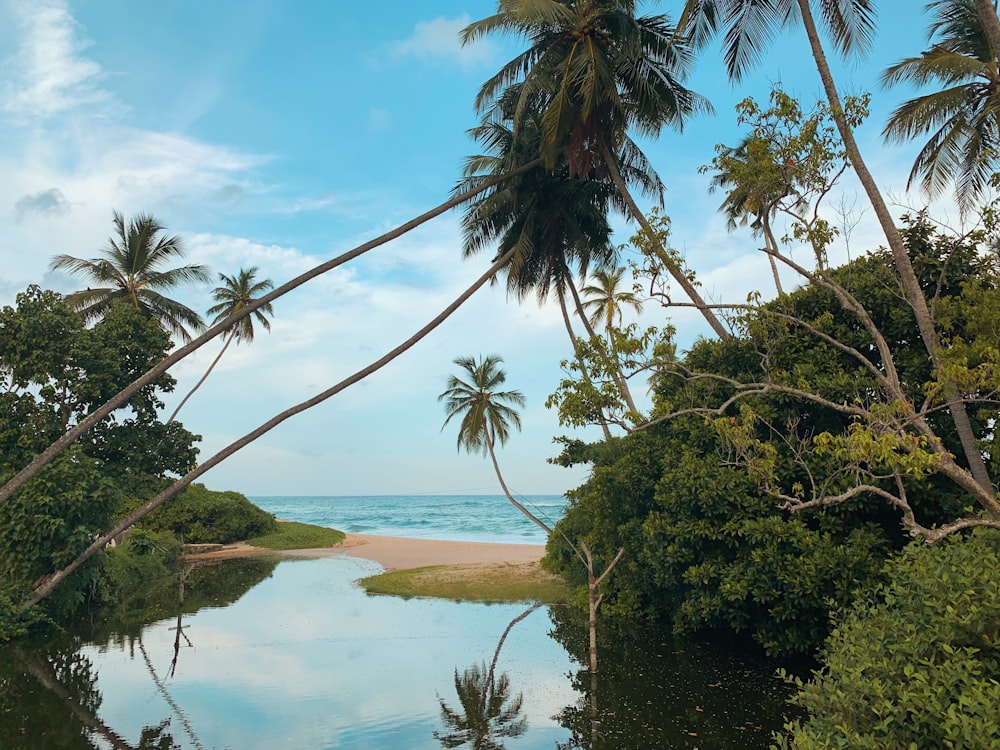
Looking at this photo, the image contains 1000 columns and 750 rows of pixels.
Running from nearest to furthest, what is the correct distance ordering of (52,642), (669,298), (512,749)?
(512,749) → (669,298) → (52,642)

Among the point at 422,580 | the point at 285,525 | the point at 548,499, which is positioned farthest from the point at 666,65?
the point at 548,499

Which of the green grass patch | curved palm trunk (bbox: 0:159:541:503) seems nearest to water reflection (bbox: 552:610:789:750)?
curved palm trunk (bbox: 0:159:541:503)

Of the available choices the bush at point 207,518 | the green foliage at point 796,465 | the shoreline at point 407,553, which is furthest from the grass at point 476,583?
the bush at point 207,518

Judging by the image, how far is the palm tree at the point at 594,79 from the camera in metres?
14.6

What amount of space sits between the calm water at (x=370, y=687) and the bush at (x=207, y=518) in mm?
18123

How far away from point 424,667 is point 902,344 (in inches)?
406

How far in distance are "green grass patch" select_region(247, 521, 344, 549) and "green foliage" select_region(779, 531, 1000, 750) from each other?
36.7 metres

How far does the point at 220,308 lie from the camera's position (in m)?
30.1

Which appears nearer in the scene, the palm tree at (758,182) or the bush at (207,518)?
the palm tree at (758,182)

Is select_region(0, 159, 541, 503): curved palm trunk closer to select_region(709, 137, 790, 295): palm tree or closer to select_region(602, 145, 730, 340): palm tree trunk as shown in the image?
Result: select_region(602, 145, 730, 340): palm tree trunk

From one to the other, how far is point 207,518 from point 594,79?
31.8m

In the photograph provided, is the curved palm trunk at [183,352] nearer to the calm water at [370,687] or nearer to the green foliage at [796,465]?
the calm water at [370,687]

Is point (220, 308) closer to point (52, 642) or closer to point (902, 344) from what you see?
point (52, 642)

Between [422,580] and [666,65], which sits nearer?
[666,65]
